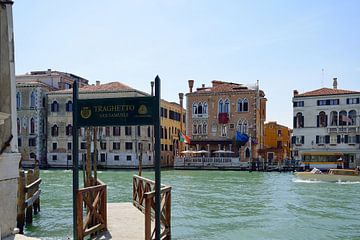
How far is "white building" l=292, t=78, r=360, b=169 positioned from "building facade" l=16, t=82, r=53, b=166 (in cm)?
2578

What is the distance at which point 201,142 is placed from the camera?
152 ft

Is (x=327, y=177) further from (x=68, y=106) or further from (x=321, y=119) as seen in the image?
(x=68, y=106)

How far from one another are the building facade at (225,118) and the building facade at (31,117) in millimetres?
15406

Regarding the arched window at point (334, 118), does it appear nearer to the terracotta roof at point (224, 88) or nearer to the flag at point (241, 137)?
the flag at point (241, 137)

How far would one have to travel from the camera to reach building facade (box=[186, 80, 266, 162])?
44.8 metres

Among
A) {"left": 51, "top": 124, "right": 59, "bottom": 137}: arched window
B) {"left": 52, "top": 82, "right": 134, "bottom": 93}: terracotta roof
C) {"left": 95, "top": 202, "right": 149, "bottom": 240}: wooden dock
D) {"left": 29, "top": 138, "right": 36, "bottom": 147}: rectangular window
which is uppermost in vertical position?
{"left": 52, "top": 82, "right": 134, "bottom": 93}: terracotta roof

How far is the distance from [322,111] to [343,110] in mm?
1920

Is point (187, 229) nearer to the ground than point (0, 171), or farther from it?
nearer to the ground

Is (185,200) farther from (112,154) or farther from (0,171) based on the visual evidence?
(112,154)

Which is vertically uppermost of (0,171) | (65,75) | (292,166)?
(65,75)

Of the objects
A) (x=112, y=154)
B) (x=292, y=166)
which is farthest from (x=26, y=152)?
(x=292, y=166)

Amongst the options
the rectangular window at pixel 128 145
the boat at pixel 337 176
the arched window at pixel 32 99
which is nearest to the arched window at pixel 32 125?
the arched window at pixel 32 99

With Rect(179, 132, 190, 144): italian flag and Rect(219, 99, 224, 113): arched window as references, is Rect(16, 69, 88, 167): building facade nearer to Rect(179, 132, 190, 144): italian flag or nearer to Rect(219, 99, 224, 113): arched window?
Rect(179, 132, 190, 144): italian flag

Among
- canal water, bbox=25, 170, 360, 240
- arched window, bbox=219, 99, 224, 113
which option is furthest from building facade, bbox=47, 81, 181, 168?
canal water, bbox=25, 170, 360, 240
